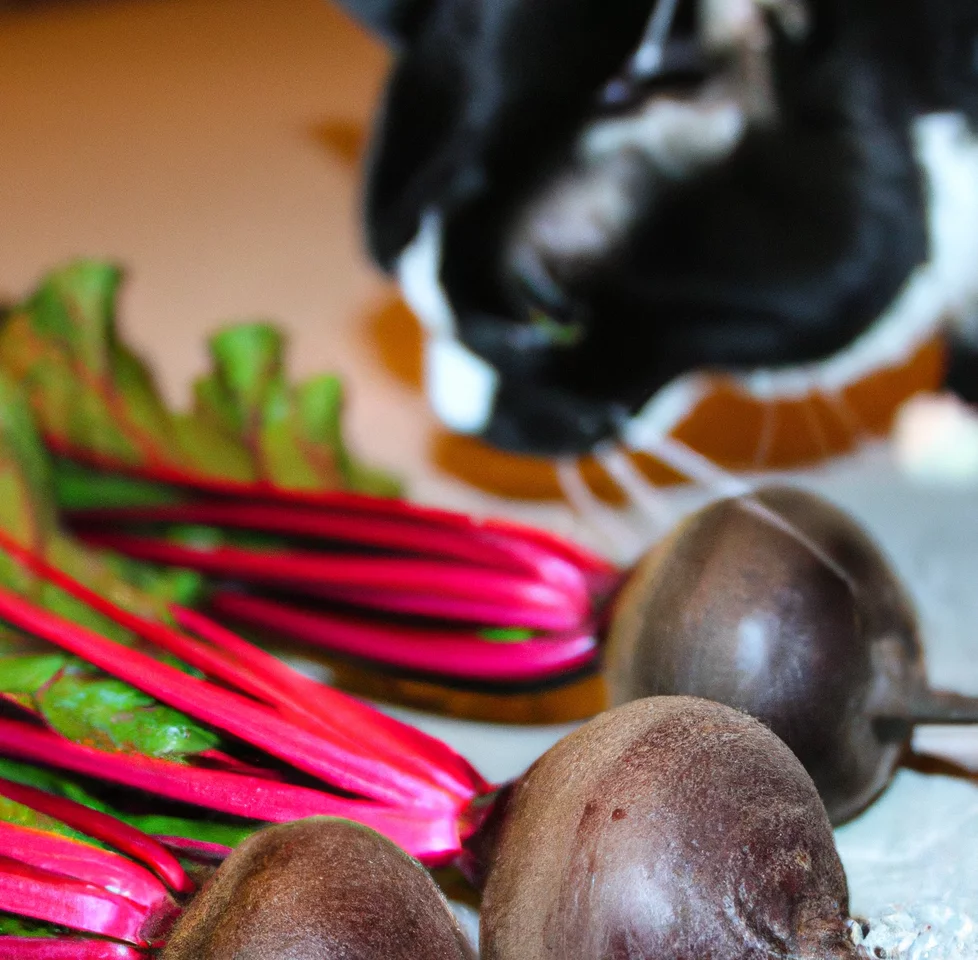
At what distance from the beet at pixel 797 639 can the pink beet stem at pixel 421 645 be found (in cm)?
10

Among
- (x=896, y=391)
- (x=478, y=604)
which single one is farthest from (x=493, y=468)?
(x=896, y=391)

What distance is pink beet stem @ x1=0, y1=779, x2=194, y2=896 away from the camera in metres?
0.60

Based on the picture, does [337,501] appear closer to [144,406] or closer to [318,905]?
[144,406]

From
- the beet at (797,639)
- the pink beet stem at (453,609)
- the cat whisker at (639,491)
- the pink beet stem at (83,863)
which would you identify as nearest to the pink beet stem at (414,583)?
the pink beet stem at (453,609)

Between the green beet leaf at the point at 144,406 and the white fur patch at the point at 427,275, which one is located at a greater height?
the white fur patch at the point at 427,275

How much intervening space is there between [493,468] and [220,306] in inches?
21.8

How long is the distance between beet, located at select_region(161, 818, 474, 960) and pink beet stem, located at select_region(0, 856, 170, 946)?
0.18 ft

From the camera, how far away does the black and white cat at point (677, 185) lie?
0.95m

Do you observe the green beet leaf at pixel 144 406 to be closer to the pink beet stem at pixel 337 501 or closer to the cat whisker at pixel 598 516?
the pink beet stem at pixel 337 501

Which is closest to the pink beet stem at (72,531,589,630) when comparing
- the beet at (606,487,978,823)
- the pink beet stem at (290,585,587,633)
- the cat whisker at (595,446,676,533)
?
the pink beet stem at (290,585,587,633)

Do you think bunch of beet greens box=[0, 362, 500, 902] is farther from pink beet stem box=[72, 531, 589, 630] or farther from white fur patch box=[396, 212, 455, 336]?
white fur patch box=[396, 212, 455, 336]

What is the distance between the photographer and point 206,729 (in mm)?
654

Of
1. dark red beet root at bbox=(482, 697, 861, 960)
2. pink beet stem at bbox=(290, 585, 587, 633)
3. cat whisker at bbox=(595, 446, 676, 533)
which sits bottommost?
cat whisker at bbox=(595, 446, 676, 533)

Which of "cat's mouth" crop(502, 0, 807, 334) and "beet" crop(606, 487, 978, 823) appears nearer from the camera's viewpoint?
"beet" crop(606, 487, 978, 823)
